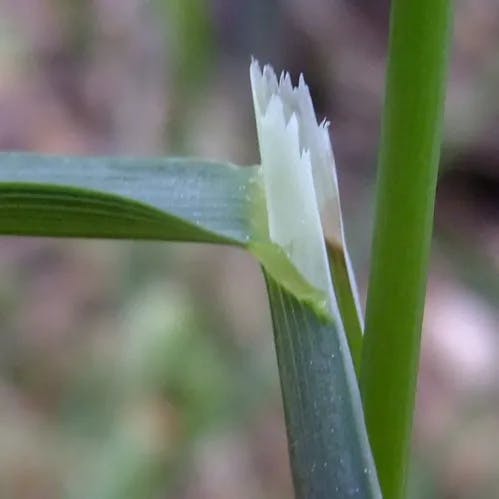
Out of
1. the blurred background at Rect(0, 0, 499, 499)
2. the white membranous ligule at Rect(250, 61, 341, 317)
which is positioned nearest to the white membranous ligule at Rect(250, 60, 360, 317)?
the white membranous ligule at Rect(250, 61, 341, 317)

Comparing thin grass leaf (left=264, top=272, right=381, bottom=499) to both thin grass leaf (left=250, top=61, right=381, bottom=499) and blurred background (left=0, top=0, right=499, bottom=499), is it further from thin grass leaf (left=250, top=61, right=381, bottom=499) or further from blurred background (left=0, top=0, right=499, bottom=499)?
blurred background (left=0, top=0, right=499, bottom=499)

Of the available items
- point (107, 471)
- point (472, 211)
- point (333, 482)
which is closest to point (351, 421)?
point (333, 482)

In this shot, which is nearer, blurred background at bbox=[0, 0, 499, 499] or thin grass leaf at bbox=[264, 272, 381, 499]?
thin grass leaf at bbox=[264, 272, 381, 499]

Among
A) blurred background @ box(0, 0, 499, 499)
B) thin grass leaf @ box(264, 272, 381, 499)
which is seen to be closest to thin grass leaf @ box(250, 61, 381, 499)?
thin grass leaf @ box(264, 272, 381, 499)

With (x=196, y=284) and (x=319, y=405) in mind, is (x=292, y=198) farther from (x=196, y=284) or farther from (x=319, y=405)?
(x=196, y=284)

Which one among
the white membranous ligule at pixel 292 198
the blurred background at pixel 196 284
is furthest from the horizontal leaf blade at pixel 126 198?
the blurred background at pixel 196 284

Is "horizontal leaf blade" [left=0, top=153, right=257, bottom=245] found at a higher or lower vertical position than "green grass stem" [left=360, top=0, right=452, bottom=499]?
higher

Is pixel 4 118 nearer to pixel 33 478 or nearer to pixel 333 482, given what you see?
pixel 33 478


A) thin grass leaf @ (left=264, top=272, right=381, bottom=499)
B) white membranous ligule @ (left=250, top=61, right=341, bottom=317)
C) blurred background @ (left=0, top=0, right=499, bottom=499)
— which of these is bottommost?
thin grass leaf @ (left=264, top=272, right=381, bottom=499)

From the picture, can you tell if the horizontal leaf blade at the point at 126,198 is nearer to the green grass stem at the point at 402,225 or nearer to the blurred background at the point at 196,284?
the green grass stem at the point at 402,225

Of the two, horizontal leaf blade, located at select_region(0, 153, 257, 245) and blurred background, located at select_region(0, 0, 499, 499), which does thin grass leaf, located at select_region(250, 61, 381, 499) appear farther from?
blurred background, located at select_region(0, 0, 499, 499)
